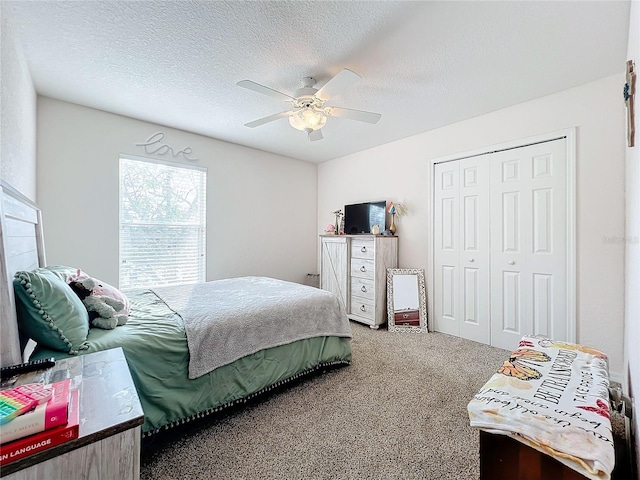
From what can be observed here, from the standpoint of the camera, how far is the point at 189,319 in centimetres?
178

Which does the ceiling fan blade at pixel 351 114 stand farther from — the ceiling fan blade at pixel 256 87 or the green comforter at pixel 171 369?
the green comforter at pixel 171 369

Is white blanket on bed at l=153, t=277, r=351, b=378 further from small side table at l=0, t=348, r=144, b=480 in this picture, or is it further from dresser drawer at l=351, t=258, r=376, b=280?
dresser drawer at l=351, t=258, r=376, b=280

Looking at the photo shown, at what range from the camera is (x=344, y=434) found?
168 centimetres

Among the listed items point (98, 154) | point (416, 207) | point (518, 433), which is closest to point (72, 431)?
point (518, 433)

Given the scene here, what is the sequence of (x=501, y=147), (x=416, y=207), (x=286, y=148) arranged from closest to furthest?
(x=501, y=147) → (x=416, y=207) → (x=286, y=148)

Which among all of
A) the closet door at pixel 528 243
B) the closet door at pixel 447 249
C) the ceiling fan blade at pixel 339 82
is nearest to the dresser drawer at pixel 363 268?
the closet door at pixel 447 249

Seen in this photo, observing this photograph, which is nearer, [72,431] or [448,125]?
[72,431]

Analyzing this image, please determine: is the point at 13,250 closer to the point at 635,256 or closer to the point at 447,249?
the point at 635,256

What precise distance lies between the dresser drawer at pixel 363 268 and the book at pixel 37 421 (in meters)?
3.29

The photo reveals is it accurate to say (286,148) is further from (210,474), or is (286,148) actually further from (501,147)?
(210,474)

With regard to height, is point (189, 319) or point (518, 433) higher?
point (189, 319)

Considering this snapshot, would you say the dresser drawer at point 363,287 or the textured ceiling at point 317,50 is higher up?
the textured ceiling at point 317,50

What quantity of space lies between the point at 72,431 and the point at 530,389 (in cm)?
163

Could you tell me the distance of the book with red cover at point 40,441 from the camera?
0.66 metres
